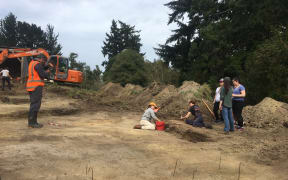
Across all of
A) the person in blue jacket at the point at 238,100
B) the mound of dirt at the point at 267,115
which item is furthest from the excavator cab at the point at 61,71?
the person in blue jacket at the point at 238,100

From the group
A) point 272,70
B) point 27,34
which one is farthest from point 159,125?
point 27,34

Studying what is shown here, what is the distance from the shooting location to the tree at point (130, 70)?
1093 inches

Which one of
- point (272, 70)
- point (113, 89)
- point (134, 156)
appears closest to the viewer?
point (134, 156)

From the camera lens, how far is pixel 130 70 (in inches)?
1110

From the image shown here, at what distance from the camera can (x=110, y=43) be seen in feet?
157

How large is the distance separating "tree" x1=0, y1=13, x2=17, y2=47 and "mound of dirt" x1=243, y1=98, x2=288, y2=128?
4916cm

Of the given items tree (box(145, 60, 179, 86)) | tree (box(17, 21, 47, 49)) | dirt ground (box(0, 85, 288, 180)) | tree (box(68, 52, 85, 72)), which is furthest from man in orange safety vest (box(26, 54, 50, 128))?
tree (box(17, 21, 47, 49))

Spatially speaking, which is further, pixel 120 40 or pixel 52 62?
pixel 120 40

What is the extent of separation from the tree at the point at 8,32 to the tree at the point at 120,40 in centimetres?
1780

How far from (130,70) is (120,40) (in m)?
20.6

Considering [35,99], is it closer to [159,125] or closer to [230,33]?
[159,125]

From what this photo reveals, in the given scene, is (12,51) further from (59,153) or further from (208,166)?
(208,166)

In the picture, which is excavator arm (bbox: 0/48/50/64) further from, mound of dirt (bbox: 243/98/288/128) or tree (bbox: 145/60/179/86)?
mound of dirt (bbox: 243/98/288/128)

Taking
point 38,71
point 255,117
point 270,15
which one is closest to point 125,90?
point 270,15
